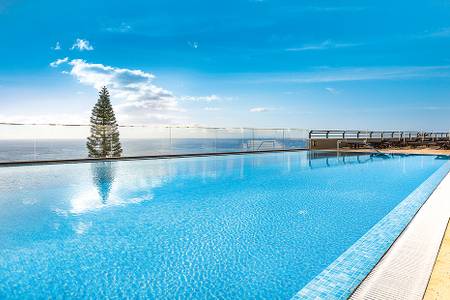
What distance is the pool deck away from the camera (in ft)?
6.22

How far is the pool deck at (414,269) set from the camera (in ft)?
6.22

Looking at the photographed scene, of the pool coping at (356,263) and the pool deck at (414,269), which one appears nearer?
the pool deck at (414,269)

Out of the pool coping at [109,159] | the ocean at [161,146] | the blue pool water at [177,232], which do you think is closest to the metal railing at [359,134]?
the ocean at [161,146]

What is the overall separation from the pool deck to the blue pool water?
22.1 inches

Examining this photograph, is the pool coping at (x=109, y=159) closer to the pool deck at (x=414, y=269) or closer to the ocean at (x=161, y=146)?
the ocean at (x=161, y=146)

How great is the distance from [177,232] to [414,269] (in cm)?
252

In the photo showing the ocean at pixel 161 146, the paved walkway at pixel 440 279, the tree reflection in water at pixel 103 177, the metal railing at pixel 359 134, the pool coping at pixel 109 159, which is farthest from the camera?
the metal railing at pixel 359 134

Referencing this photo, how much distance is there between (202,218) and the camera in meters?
4.28

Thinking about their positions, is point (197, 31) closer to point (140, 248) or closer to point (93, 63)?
point (93, 63)

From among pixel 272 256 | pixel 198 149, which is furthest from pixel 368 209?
pixel 198 149

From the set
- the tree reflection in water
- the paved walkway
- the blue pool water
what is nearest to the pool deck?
the paved walkway

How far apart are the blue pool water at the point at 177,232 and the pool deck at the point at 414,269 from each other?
0.56 meters

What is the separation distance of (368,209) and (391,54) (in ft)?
62.3

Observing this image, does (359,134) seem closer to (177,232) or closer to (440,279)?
(177,232)
